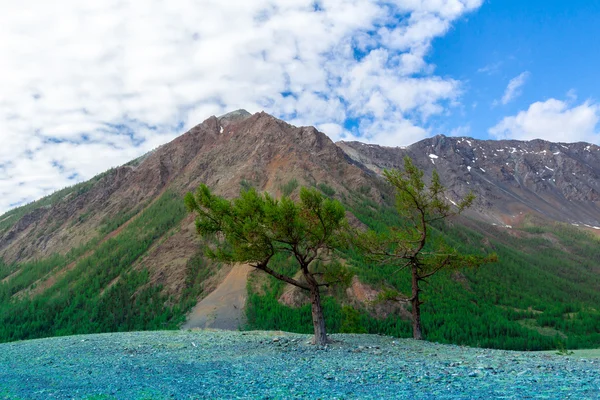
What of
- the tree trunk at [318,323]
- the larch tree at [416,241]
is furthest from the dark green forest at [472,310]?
the tree trunk at [318,323]

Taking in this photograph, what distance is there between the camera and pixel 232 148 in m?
137

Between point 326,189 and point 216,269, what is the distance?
116ft

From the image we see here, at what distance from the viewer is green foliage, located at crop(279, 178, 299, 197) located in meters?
101

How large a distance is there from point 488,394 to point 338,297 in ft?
203

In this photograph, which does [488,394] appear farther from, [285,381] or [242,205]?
[242,205]

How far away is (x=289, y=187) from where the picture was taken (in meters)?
103

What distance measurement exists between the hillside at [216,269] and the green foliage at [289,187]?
399mm

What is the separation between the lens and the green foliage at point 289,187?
101262 mm

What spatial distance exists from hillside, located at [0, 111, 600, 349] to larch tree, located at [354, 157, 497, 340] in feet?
63.2

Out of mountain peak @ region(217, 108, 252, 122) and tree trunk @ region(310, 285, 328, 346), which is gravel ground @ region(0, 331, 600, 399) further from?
mountain peak @ region(217, 108, 252, 122)

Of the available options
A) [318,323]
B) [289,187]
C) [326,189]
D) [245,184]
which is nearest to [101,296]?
[245,184]

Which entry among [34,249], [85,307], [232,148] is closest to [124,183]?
[34,249]

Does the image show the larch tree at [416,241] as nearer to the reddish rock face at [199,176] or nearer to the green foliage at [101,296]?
the green foliage at [101,296]

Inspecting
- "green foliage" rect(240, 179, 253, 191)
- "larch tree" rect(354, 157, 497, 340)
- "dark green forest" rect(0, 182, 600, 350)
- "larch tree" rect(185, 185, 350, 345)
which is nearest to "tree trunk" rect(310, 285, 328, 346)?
"larch tree" rect(185, 185, 350, 345)
